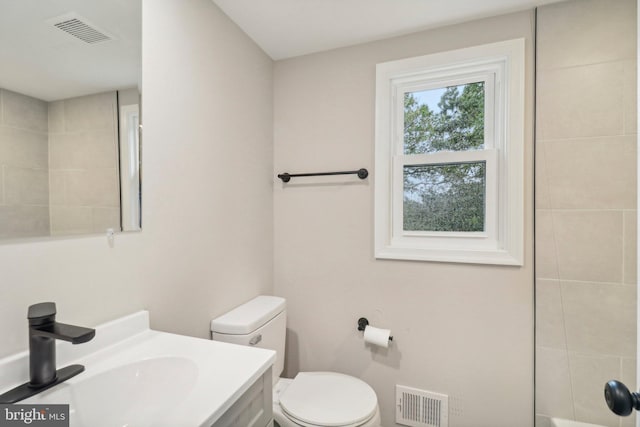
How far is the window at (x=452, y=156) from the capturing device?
147cm

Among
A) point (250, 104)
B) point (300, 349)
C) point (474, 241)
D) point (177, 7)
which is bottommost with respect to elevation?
point (300, 349)

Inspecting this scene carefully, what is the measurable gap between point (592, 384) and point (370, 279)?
3.51ft

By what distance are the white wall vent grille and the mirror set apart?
1605mm

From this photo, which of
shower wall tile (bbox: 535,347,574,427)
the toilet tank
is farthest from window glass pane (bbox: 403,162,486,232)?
the toilet tank

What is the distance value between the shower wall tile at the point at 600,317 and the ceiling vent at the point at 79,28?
205 centimetres

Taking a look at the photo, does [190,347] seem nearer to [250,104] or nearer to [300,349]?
[300,349]

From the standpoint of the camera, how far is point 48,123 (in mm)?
784

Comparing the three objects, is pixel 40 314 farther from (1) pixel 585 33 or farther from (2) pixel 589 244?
(1) pixel 585 33

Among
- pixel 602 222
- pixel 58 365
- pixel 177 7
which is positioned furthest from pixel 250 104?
pixel 602 222

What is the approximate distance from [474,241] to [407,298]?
472 millimetres

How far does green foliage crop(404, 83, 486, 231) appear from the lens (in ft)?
5.26

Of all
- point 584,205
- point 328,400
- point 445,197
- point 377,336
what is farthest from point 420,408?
point 584,205

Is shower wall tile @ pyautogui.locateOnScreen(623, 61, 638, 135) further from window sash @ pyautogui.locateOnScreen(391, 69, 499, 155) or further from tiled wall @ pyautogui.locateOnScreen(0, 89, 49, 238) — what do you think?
tiled wall @ pyautogui.locateOnScreen(0, 89, 49, 238)

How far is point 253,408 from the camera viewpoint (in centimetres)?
82
